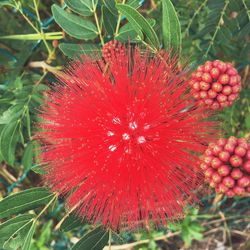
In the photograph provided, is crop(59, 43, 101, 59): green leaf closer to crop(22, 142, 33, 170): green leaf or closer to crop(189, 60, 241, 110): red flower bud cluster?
crop(189, 60, 241, 110): red flower bud cluster

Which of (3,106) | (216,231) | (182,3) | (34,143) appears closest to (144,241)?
(216,231)

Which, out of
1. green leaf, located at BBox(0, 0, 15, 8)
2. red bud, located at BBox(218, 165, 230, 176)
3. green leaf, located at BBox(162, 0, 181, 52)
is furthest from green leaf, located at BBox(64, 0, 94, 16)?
red bud, located at BBox(218, 165, 230, 176)

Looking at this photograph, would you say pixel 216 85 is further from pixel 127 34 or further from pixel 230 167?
pixel 127 34

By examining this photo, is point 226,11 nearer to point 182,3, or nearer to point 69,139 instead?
point 182,3

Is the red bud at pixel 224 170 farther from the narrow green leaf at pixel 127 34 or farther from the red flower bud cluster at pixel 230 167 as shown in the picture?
the narrow green leaf at pixel 127 34

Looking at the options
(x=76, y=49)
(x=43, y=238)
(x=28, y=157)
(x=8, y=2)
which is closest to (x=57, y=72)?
(x=76, y=49)

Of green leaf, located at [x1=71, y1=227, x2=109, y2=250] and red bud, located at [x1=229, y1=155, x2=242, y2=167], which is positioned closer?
red bud, located at [x1=229, y1=155, x2=242, y2=167]
